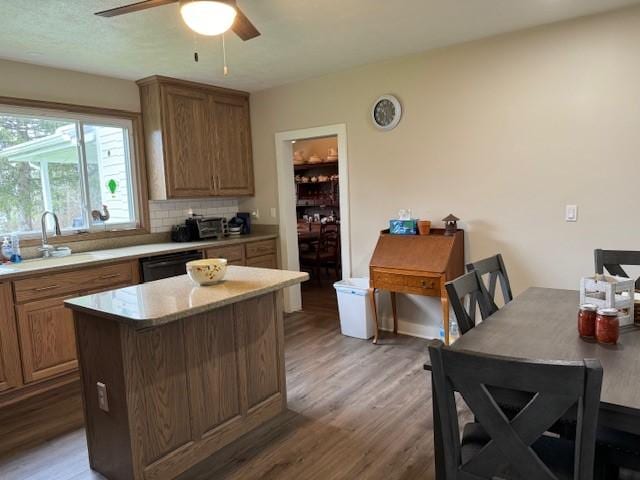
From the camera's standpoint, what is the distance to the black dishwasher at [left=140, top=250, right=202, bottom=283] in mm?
3773

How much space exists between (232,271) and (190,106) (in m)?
2.34

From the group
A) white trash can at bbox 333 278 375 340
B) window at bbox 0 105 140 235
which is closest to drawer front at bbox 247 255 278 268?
white trash can at bbox 333 278 375 340

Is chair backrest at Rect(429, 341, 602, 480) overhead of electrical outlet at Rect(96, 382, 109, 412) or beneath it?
overhead

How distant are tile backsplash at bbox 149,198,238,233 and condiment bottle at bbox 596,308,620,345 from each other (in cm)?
396

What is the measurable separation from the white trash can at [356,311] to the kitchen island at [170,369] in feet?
4.99

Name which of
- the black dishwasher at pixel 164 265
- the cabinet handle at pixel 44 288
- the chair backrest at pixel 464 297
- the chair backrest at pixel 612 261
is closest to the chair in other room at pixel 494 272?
the chair backrest at pixel 464 297

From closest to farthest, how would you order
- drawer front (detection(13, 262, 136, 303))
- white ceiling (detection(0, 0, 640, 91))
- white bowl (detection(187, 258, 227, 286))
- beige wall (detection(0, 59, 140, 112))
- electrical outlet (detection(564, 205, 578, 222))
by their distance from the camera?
white bowl (detection(187, 258, 227, 286))
white ceiling (detection(0, 0, 640, 91))
drawer front (detection(13, 262, 136, 303))
electrical outlet (detection(564, 205, 578, 222))
beige wall (detection(0, 59, 140, 112))

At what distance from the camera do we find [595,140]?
3.09 m

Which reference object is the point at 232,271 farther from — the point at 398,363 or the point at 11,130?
the point at 11,130

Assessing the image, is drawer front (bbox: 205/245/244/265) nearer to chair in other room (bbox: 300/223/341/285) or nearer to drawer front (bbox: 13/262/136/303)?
drawer front (bbox: 13/262/136/303)

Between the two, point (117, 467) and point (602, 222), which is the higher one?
point (602, 222)

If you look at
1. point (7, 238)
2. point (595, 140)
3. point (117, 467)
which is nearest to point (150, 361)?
point (117, 467)

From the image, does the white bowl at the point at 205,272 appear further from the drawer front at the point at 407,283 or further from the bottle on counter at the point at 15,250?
the bottle on counter at the point at 15,250

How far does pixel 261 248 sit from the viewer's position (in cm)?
480
